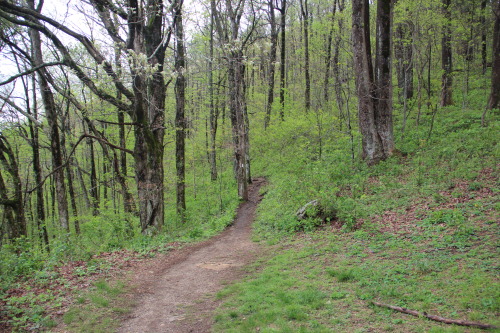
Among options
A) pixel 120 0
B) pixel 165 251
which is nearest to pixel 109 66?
pixel 120 0

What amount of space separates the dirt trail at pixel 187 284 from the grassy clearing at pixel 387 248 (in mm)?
441

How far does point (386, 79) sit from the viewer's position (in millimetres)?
11250

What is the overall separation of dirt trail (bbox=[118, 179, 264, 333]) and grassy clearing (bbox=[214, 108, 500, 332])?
0.44 m

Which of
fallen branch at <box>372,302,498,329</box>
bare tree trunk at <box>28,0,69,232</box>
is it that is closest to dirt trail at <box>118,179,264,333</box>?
fallen branch at <box>372,302,498,329</box>

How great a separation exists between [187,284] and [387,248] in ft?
13.6

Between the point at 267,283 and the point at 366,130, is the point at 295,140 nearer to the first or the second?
the point at 366,130

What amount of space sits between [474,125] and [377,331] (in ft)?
37.2

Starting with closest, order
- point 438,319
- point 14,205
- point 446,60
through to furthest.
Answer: point 438,319 → point 14,205 → point 446,60

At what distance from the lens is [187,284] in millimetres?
6219

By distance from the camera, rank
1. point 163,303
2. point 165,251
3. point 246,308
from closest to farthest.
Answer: point 246,308, point 163,303, point 165,251

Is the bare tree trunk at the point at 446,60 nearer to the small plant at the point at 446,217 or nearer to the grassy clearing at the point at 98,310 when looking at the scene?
the small plant at the point at 446,217

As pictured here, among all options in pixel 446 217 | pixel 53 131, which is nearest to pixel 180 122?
pixel 53 131

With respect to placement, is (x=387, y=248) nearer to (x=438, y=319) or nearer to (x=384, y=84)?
(x=438, y=319)

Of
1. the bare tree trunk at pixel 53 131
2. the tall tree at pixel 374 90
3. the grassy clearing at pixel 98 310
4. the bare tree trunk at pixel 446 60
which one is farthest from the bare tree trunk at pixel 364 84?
the bare tree trunk at pixel 53 131
